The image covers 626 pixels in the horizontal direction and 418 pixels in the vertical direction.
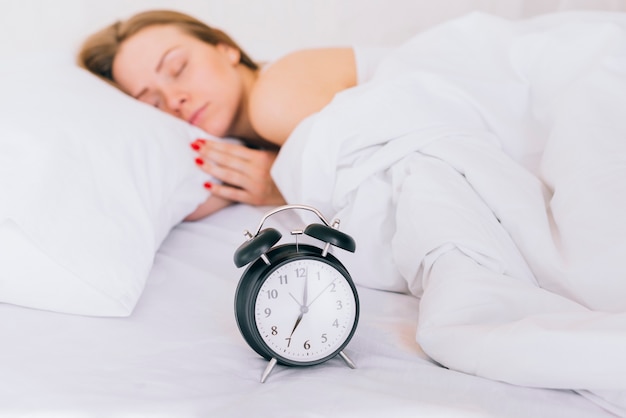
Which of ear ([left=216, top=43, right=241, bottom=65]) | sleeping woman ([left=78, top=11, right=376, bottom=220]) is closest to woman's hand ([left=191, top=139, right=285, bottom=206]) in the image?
sleeping woman ([left=78, top=11, right=376, bottom=220])

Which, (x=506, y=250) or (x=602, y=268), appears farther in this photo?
(x=506, y=250)

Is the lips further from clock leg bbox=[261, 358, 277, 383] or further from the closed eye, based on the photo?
clock leg bbox=[261, 358, 277, 383]

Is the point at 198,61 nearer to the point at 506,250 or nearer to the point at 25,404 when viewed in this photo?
the point at 506,250

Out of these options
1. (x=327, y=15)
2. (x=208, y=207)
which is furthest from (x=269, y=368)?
(x=327, y=15)

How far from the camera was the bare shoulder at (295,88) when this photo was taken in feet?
5.22

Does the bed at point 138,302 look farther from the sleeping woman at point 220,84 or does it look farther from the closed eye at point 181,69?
the closed eye at point 181,69

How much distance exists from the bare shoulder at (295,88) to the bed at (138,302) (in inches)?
6.6

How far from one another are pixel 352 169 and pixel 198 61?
2.07 feet

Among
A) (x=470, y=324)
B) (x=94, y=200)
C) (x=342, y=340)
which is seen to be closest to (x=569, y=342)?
(x=470, y=324)

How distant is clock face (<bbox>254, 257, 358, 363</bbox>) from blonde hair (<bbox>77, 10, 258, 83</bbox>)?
1113 millimetres

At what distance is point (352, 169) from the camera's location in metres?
1.34

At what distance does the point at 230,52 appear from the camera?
1931mm

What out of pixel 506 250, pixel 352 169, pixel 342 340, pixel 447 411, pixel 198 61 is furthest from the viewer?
pixel 198 61

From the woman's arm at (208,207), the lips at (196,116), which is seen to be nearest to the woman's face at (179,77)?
the lips at (196,116)
